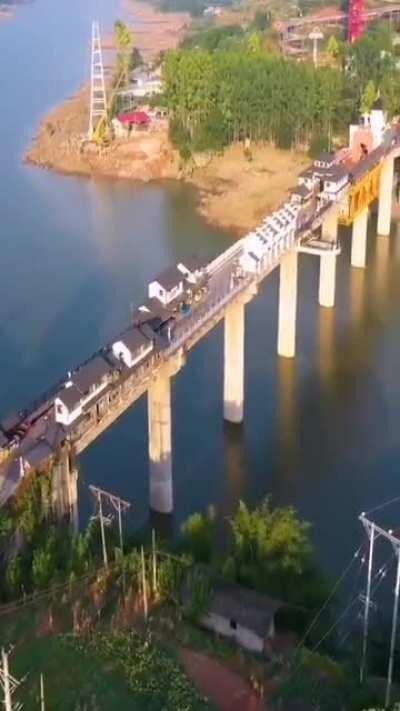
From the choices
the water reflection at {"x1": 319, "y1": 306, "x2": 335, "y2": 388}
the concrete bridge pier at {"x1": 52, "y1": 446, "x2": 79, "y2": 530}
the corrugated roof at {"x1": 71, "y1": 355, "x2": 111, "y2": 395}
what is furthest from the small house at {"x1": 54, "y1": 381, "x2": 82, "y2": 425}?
the water reflection at {"x1": 319, "y1": 306, "x2": 335, "y2": 388}

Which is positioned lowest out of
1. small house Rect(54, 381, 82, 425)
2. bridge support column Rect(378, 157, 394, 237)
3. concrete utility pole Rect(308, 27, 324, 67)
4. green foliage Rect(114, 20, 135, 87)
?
small house Rect(54, 381, 82, 425)

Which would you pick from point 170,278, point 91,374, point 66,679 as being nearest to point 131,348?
point 91,374

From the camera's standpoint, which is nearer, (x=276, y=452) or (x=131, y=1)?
(x=276, y=452)

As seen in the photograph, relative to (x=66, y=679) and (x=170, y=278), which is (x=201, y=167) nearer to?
(x=170, y=278)

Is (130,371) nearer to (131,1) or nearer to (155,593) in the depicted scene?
(155,593)

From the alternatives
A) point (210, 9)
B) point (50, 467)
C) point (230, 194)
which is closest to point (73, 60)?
point (210, 9)

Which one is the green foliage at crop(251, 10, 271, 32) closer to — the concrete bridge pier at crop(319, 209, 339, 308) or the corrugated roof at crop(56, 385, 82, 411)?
the concrete bridge pier at crop(319, 209, 339, 308)

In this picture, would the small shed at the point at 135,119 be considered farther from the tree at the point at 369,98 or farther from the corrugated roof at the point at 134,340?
the corrugated roof at the point at 134,340
